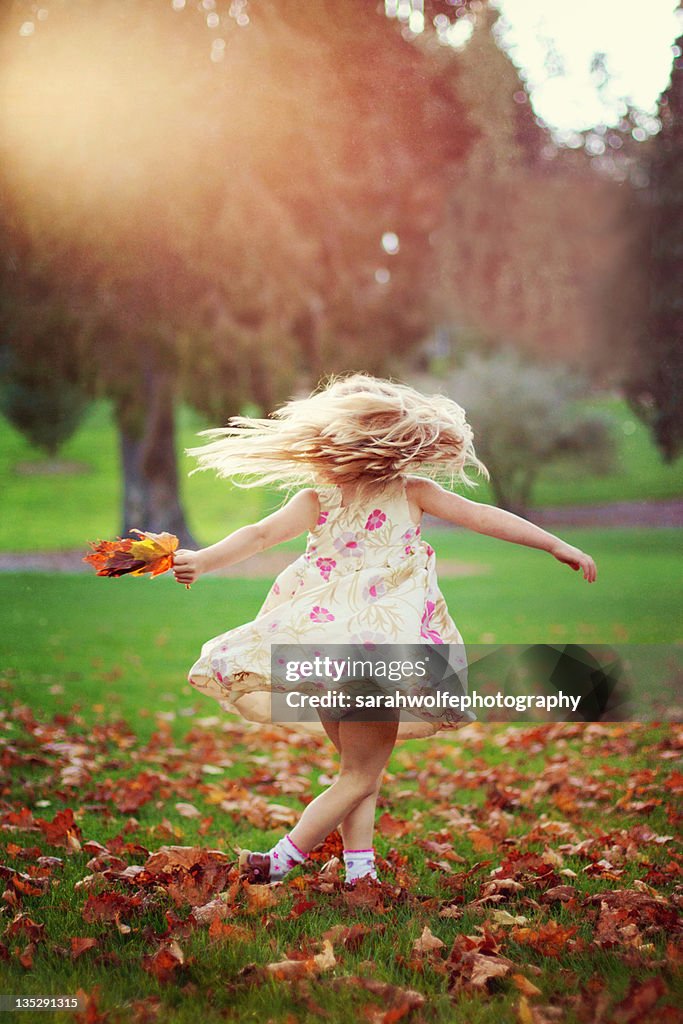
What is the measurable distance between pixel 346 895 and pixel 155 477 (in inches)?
386

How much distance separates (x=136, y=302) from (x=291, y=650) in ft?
25.3

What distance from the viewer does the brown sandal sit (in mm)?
2594

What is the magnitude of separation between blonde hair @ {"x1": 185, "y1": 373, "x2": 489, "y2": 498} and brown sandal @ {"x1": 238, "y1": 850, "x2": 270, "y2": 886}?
967mm

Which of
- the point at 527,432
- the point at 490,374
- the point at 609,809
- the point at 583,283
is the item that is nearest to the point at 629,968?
the point at 609,809

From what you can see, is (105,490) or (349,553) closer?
(349,553)

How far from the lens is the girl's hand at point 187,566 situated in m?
2.47

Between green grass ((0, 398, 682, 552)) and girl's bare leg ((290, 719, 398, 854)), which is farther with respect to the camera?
green grass ((0, 398, 682, 552))

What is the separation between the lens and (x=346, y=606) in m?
2.48

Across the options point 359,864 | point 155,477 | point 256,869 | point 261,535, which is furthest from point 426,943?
point 155,477

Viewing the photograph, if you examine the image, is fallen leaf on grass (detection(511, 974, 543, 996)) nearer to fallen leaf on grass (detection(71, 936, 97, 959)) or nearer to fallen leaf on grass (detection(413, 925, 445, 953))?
fallen leaf on grass (detection(413, 925, 445, 953))

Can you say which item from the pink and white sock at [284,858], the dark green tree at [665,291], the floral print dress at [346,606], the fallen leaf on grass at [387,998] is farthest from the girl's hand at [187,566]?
the dark green tree at [665,291]

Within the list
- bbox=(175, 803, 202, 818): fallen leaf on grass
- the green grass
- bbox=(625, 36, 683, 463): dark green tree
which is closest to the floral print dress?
bbox=(175, 803, 202, 818): fallen leaf on grass

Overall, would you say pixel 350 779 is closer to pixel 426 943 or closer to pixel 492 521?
pixel 426 943

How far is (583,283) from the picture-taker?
22.3 feet
